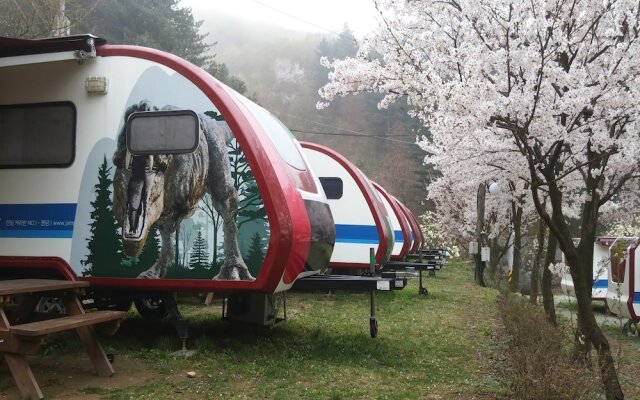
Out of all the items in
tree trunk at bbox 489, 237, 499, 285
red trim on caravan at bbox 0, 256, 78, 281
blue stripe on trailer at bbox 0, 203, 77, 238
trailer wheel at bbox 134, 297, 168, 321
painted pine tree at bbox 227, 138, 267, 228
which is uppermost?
painted pine tree at bbox 227, 138, 267, 228

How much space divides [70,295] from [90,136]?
1.63 m

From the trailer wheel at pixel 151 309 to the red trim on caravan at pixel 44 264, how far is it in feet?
5.93

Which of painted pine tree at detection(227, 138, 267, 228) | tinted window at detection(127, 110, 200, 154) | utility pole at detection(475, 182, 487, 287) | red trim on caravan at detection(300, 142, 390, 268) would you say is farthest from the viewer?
utility pole at detection(475, 182, 487, 287)

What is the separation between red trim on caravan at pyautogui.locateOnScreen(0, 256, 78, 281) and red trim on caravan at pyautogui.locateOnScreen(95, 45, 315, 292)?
0.26 metres

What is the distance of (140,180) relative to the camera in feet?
19.6

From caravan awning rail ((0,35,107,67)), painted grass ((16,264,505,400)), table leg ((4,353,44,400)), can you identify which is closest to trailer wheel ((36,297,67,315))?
painted grass ((16,264,505,400))

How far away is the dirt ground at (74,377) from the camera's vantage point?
4927mm

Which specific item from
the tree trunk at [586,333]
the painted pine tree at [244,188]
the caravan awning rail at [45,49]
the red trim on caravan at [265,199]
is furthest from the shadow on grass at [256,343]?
the caravan awning rail at [45,49]

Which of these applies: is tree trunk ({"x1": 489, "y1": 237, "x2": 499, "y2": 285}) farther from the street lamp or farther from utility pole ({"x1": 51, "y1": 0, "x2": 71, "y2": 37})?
utility pole ({"x1": 51, "y1": 0, "x2": 71, "y2": 37})

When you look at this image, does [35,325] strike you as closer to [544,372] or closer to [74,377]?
[74,377]

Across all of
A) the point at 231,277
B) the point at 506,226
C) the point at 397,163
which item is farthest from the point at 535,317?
the point at 397,163

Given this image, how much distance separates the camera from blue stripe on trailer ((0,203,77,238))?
6156 millimetres

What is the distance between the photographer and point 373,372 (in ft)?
19.2

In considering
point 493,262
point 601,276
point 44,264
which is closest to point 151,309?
point 44,264
